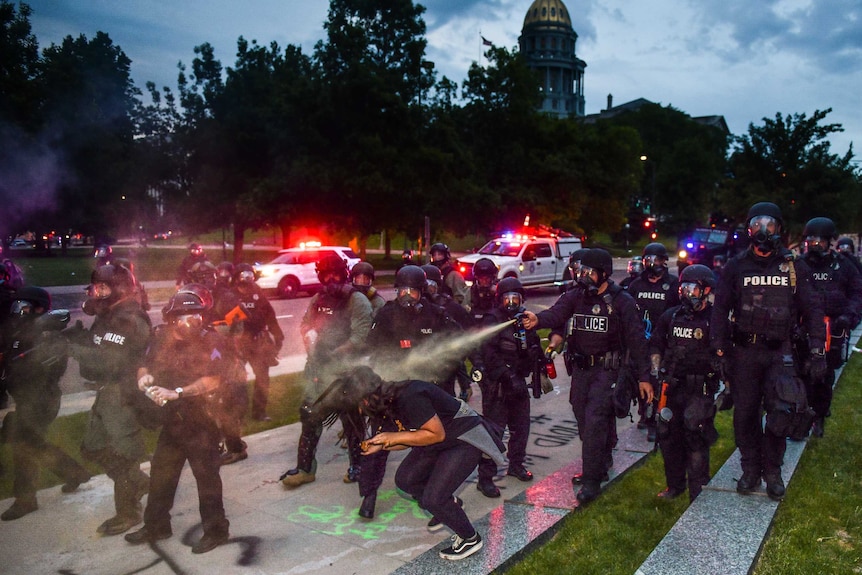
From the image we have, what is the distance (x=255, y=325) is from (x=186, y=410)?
9.85ft

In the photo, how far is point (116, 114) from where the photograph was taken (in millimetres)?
19406

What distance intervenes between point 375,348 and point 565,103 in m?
125

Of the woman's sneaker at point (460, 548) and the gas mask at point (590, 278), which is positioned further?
the gas mask at point (590, 278)

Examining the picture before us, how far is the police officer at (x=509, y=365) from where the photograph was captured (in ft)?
19.2

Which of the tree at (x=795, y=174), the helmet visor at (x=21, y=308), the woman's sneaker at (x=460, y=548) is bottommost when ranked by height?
the woman's sneaker at (x=460, y=548)

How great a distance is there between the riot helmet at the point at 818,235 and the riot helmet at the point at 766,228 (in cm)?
253

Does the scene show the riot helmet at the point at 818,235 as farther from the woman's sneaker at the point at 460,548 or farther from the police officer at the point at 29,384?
the police officer at the point at 29,384

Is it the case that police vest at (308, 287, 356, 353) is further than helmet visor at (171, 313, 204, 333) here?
Yes

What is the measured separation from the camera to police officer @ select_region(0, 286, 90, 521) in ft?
16.8

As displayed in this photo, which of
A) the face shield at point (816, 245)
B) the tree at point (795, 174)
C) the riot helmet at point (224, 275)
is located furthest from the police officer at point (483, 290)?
the tree at point (795, 174)

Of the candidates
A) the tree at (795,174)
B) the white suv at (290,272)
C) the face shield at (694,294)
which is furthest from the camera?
the tree at (795,174)

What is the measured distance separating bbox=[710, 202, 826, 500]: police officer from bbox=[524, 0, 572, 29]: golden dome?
12965cm

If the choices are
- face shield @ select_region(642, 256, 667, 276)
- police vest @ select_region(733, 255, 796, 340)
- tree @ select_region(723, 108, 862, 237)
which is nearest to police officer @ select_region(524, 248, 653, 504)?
police vest @ select_region(733, 255, 796, 340)

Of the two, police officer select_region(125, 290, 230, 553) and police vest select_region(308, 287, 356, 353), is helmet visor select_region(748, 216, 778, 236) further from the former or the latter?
police officer select_region(125, 290, 230, 553)
